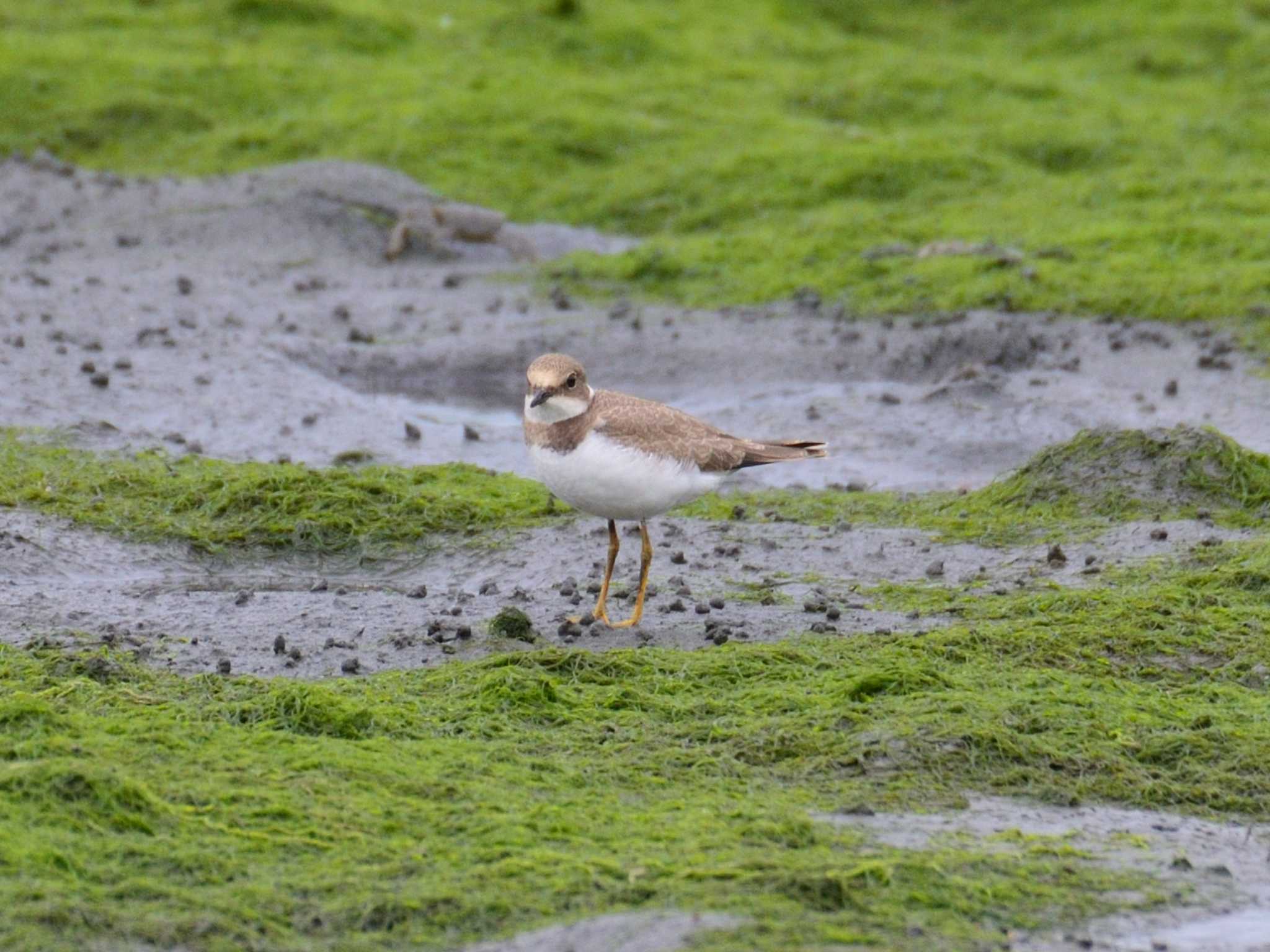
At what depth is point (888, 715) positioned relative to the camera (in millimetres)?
6660

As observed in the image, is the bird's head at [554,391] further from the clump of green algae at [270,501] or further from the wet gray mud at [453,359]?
the wet gray mud at [453,359]

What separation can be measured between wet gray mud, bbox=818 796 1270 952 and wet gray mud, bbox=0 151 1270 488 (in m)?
5.10

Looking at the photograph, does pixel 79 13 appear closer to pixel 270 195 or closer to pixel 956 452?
pixel 270 195

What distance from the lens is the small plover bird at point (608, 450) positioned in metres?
7.58

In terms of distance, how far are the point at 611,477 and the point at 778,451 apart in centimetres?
118

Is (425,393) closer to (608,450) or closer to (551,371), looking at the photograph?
(551,371)

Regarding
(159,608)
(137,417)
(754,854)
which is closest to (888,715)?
(754,854)

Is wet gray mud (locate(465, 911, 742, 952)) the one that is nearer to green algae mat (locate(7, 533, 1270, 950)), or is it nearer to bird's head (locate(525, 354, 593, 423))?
green algae mat (locate(7, 533, 1270, 950))

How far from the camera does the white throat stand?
7680mm

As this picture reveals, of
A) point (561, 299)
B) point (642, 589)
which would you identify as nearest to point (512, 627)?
point (642, 589)

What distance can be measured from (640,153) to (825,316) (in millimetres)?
5048

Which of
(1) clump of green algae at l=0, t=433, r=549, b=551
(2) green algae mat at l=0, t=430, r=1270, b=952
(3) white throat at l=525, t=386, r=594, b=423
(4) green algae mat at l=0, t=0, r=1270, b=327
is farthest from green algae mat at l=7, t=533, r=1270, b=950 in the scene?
(4) green algae mat at l=0, t=0, r=1270, b=327

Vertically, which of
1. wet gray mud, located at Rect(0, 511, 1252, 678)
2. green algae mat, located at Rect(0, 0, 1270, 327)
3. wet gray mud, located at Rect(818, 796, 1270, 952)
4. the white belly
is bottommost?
wet gray mud, located at Rect(0, 511, 1252, 678)

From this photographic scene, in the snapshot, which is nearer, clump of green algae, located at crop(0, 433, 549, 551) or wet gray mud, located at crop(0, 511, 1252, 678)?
wet gray mud, located at crop(0, 511, 1252, 678)
